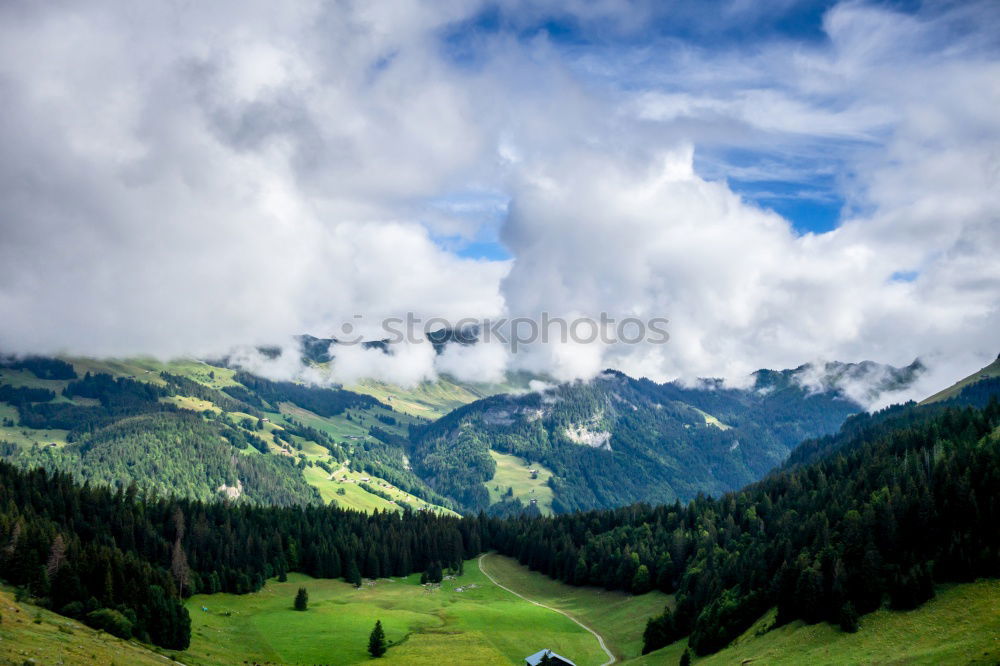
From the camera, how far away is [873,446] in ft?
563

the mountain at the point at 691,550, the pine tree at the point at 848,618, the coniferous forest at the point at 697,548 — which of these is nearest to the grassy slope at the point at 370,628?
Result: the mountain at the point at 691,550

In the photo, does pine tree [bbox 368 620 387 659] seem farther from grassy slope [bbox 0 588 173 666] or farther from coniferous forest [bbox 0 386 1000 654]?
grassy slope [bbox 0 588 173 666]

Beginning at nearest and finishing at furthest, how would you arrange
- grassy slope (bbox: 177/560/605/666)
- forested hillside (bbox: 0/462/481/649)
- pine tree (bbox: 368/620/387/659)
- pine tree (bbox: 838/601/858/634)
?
pine tree (bbox: 838/601/858/634)
forested hillside (bbox: 0/462/481/649)
grassy slope (bbox: 177/560/605/666)
pine tree (bbox: 368/620/387/659)

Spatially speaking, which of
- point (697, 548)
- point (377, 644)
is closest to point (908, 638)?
point (377, 644)

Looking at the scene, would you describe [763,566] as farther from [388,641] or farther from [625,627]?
[388,641]

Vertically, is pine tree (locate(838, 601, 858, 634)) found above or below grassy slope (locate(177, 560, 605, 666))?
above

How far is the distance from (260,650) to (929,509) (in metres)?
101

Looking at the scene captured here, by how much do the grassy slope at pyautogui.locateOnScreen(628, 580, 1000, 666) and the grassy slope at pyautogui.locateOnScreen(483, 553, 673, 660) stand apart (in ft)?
131

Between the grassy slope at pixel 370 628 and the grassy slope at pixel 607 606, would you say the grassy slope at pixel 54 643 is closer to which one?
the grassy slope at pixel 370 628

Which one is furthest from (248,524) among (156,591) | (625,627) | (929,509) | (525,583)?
(929,509)

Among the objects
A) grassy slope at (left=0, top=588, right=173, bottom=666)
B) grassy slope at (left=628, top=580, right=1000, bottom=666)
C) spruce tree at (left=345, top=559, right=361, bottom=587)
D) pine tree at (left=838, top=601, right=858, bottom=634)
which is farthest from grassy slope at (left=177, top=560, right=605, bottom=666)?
pine tree at (left=838, top=601, right=858, bottom=634)

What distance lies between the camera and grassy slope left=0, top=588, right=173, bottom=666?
64750mm

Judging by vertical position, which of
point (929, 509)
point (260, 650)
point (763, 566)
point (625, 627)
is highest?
point (929, 509)

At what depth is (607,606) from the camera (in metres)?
164
